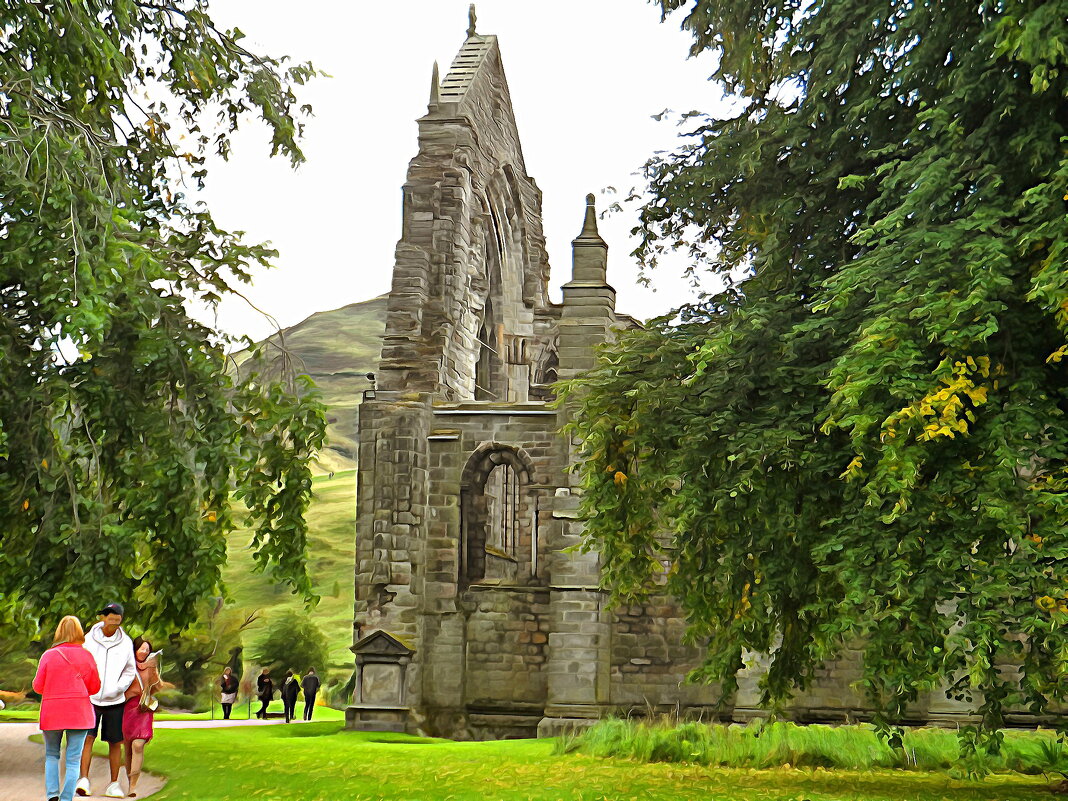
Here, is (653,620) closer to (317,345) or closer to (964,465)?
(964,465)

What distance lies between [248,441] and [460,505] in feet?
46.8

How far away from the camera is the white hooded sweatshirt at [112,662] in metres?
10.4

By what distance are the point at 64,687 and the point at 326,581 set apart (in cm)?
5995

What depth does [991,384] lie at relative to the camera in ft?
33.9

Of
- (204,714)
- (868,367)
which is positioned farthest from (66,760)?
(204,714)

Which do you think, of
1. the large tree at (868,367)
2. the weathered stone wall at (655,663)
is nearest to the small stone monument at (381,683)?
the weathered stone wall at (655,663)

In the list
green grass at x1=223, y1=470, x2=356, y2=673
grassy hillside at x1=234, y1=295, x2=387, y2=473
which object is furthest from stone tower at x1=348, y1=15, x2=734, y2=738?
grassy hillside at x1=234, y1=295, x2=387, y2=473

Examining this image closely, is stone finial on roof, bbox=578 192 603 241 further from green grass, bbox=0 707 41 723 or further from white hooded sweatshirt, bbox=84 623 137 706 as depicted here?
white hooded sweatshirt, bbox=84 623 137 706

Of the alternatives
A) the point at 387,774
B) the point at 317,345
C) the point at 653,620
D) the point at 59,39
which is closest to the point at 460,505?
the point at 653,620

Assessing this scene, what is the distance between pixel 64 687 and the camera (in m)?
9.14

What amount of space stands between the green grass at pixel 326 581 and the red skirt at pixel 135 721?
144ft

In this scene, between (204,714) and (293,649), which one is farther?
(293,649)

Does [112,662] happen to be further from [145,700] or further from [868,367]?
[868,367]

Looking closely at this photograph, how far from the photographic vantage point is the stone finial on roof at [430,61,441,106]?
87.1ft
